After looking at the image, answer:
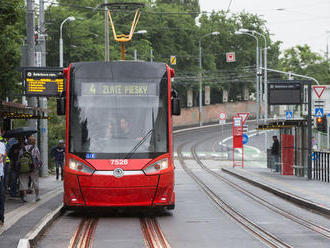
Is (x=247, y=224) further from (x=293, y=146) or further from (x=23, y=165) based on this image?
(x=293, y=146)

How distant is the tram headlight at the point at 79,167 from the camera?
1435cm

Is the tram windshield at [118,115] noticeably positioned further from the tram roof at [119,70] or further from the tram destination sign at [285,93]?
the tram destination sign at [285,93]

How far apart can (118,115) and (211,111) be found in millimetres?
74372

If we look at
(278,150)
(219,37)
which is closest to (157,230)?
(278,150)

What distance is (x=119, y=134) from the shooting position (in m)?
14.7

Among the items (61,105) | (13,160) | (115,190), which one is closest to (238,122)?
(13,160)

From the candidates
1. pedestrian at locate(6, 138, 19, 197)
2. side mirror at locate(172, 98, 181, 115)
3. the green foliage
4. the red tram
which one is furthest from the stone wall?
side mirror at locate(172, 98, 181, 115)

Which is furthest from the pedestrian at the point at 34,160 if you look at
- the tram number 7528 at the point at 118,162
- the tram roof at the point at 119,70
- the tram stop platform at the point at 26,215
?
the tram number 7528 at the point at 118,162

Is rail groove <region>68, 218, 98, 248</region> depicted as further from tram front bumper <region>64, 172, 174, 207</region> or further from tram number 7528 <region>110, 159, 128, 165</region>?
tram number 7528 <region>110, 159, 128, 165</region>

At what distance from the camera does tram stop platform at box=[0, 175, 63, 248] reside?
36.7 feet

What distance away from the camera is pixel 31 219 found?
44.4 feet

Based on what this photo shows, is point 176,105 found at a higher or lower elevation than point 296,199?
higher

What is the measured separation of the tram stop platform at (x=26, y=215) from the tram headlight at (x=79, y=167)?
103 centimetres

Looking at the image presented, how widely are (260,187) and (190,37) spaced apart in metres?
62.1
